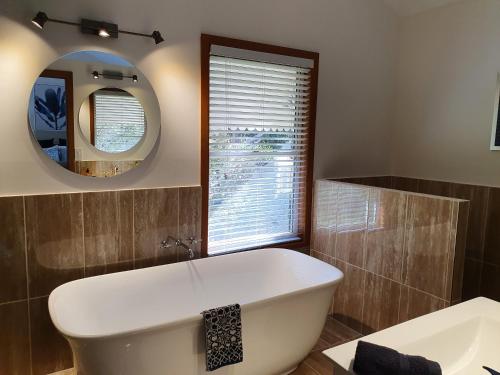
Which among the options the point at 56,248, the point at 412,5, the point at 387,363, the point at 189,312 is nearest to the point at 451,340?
the point at 387,363

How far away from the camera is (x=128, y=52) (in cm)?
245

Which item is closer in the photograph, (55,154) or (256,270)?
(55,154)

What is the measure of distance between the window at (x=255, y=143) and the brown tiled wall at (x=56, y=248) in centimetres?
A: 40

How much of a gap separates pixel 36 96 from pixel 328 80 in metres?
2.25

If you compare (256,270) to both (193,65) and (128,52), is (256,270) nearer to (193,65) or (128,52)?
(193,65)

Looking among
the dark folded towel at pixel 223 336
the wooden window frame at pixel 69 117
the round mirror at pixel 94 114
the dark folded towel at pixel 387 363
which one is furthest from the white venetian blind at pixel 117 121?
the dark folded towel at pixel 387 363

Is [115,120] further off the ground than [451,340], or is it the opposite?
[115,120]

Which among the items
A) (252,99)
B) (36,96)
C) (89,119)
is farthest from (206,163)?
(36,96)

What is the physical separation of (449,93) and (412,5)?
0.90m

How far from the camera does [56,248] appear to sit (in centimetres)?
235

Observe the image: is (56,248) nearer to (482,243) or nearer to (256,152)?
(256,152)

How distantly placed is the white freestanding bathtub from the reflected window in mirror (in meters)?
0.85

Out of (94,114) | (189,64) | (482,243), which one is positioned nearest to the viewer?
(94,114)

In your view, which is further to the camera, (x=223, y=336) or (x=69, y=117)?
(x=69, y=117)
